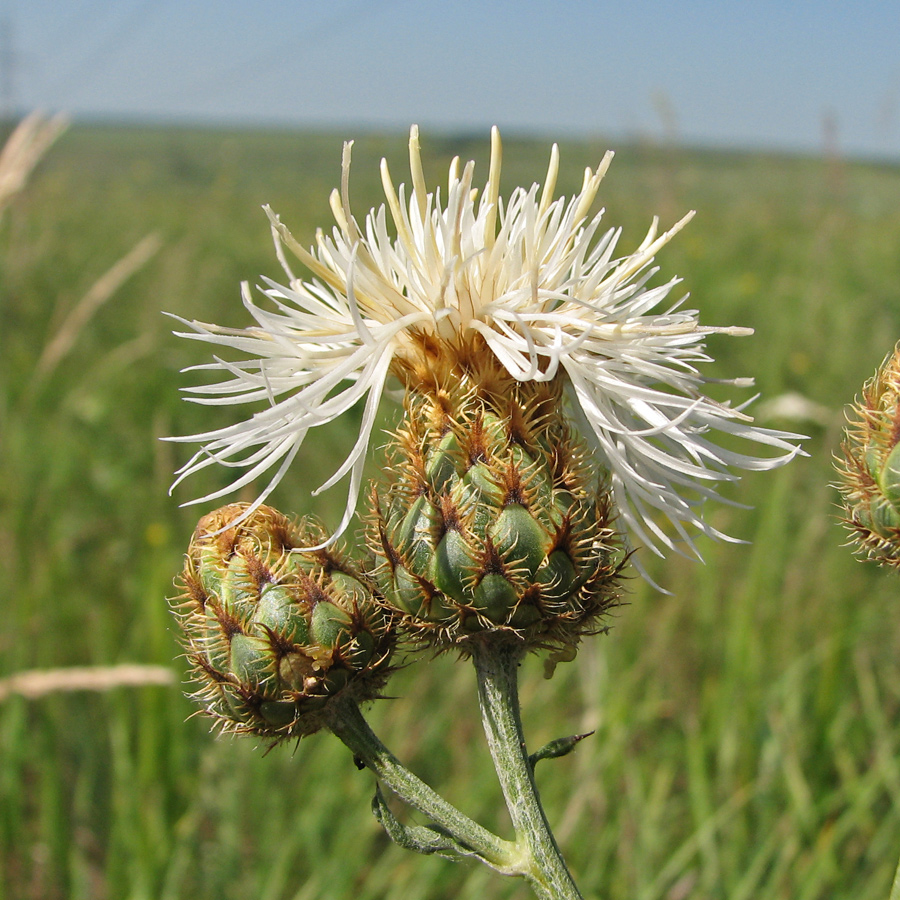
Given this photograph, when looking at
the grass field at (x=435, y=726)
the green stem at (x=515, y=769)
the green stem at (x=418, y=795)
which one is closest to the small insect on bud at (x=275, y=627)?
the green stem at (x=418, y=795)

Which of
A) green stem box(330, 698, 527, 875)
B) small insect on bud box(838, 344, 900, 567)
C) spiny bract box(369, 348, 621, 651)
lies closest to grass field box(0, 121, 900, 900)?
green stem box(330, 698, 527, 875)

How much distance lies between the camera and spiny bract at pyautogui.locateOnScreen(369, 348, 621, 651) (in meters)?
1.54

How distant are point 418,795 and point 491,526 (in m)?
0.48

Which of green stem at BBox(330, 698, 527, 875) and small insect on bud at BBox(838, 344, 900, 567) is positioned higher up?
small insect on bud at BBox(838, 344, 900, 567)

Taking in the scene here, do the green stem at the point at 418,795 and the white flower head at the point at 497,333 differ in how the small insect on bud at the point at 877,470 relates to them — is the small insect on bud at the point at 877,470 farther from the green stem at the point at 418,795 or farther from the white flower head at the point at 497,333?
the green stem at the point at 418,795

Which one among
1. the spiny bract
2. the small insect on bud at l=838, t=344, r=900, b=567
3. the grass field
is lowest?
the grass field

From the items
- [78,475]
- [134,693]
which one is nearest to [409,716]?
[134,693]

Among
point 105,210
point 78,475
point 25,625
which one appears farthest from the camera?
point 105,210

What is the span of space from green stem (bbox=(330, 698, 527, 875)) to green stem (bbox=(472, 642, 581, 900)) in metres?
0.03

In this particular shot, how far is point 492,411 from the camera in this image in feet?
5.48

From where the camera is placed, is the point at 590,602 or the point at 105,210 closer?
the point at 590,602

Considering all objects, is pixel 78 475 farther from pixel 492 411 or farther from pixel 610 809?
pixel 492 411

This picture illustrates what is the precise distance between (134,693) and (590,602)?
283cm

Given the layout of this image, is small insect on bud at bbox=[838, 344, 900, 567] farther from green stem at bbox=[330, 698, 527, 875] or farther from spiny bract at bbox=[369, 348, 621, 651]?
green stem at bbox=[330, 698, 527, 875]
